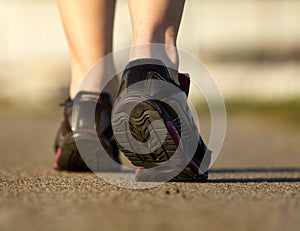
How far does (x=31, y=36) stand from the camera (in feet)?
46.8

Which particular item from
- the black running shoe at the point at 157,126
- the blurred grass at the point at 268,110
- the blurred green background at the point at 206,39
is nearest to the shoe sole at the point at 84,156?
the black running shoe at the point at 157,126

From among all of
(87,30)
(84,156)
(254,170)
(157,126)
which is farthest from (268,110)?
(157,126)

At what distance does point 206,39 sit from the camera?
14.2 meters

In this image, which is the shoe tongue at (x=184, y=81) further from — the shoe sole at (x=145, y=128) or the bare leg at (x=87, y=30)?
the bare leg at (x=87, y=30)

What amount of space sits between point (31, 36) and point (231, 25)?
3.66 metres

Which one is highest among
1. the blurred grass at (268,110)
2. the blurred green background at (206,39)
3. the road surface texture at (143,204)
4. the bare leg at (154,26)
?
the bare leg at (154,26)

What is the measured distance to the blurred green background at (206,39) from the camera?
13.4 m

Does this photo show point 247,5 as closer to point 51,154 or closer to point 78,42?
point 51,154

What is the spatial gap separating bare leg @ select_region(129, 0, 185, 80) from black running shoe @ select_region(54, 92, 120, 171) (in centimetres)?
42

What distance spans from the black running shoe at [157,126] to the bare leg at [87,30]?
55 cm

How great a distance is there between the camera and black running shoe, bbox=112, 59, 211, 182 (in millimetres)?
1904

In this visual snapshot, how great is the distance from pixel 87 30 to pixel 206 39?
1178 centimetres

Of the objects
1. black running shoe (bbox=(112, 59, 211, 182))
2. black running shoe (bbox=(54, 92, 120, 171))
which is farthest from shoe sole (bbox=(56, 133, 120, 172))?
black running shoe (bbox=(112, 59, 211, 182))

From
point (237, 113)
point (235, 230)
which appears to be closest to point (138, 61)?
point (235, 230)
